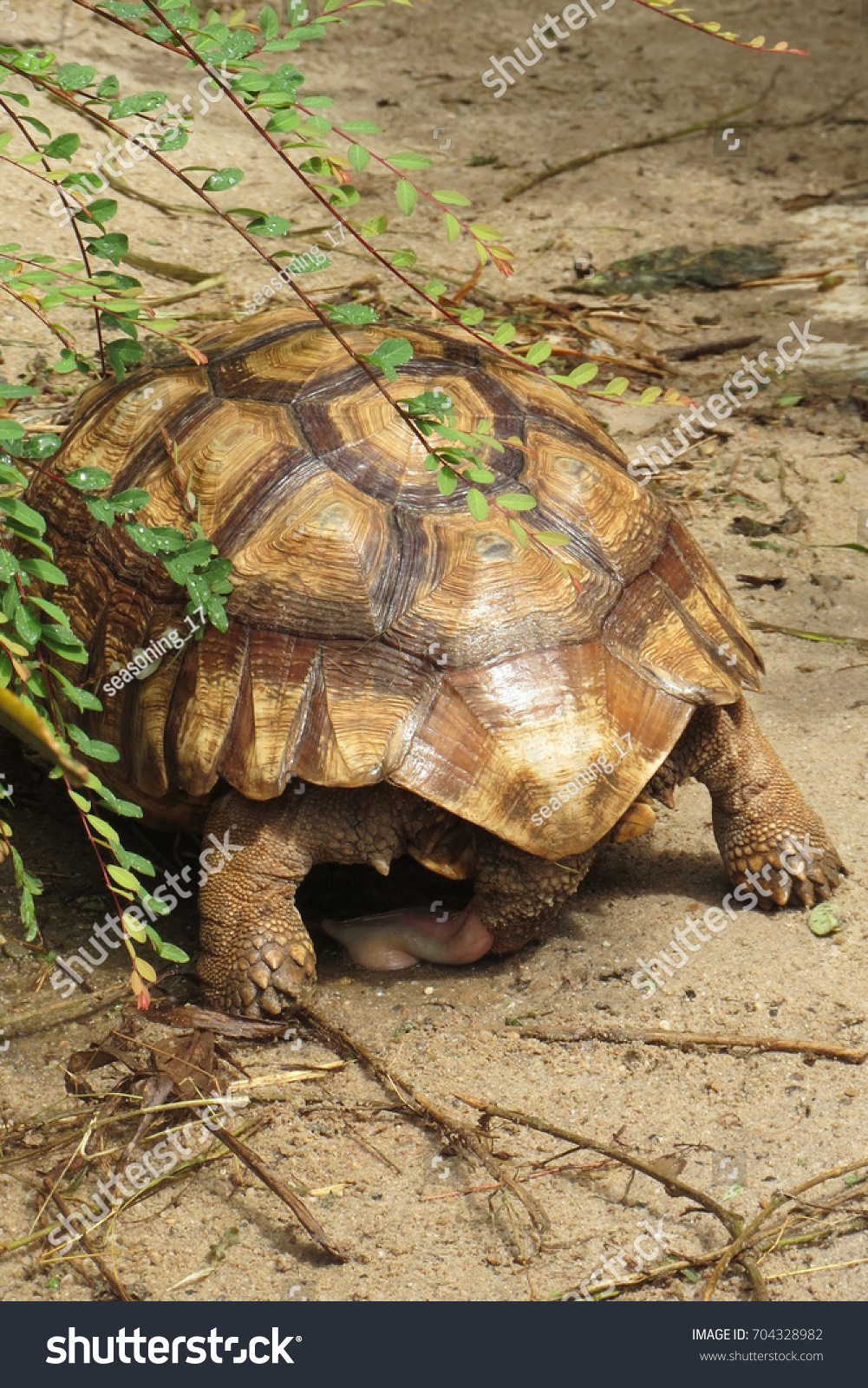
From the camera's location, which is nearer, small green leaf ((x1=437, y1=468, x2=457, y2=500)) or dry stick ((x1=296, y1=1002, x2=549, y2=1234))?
small green leaf ((x1=437, y1=468, x2=457, y2=500))

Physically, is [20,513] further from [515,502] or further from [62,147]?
[515,502]

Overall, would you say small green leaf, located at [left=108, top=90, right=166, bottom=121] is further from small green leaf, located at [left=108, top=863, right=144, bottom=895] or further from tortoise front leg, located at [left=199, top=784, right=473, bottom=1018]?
tortoise front leg, located at [left=199, top=784, right=473, bottom=1018]

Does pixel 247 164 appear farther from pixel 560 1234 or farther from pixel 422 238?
pixel 560 1234

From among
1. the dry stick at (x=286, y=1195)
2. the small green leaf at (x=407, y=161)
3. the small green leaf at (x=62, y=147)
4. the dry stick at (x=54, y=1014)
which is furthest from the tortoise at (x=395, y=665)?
the small green leaf at (x=407, y=161)

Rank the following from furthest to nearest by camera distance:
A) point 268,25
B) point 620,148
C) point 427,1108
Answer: point 620,148, point 427,1108, point 268,25

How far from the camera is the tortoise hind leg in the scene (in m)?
3.69

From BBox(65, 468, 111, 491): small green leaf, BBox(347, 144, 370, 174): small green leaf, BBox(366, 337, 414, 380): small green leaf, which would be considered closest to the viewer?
BBox(347, 144, 370, 174): small green leaf

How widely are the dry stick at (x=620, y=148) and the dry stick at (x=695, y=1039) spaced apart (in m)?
6.27

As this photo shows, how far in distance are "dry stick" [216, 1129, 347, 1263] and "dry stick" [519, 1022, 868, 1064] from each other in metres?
0.77

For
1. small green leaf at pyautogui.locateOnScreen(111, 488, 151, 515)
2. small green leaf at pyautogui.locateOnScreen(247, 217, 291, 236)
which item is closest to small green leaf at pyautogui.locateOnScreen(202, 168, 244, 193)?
small green leaf at pyautogui.locateOnScreen(247, 217, 291, 236)

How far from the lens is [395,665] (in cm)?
324

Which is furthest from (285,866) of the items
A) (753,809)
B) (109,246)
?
(109,246)

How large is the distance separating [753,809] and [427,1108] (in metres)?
1.33

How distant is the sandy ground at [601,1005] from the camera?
2746mm
